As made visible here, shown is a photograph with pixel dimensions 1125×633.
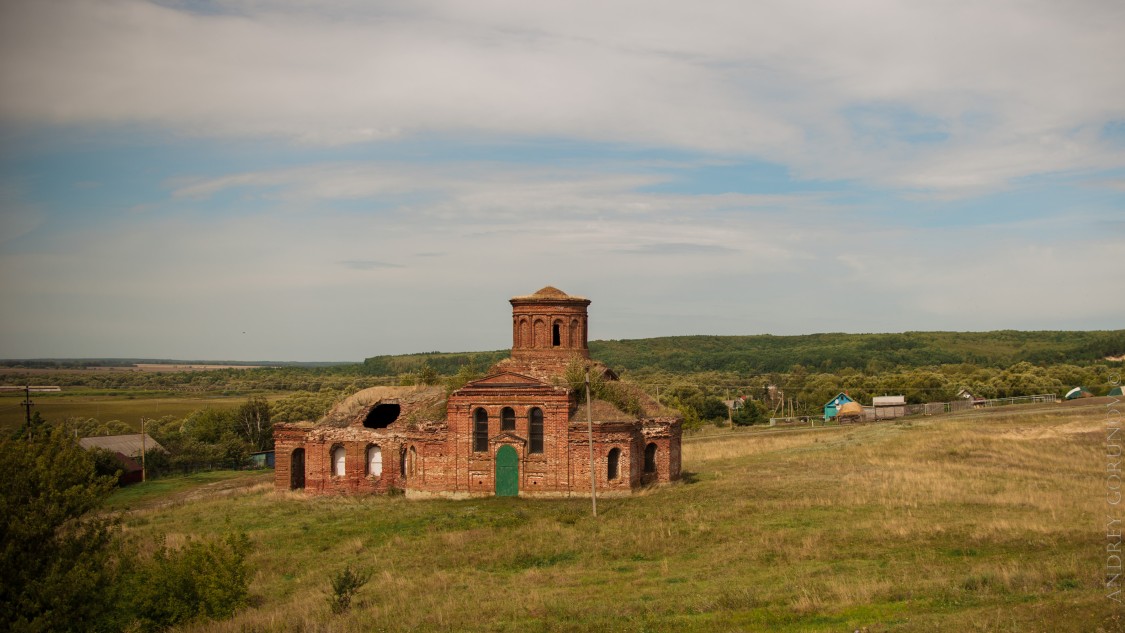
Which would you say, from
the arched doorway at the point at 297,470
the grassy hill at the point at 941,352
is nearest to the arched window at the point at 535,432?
the arched doorway at the point at 297,470

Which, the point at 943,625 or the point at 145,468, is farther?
the point at 145,468

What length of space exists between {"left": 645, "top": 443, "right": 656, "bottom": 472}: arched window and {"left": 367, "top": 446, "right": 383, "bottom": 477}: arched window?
11891mm

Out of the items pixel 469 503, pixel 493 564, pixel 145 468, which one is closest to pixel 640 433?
pixel 469 503

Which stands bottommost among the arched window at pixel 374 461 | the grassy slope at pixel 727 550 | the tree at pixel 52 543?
the grassy slope at pixel 727 550

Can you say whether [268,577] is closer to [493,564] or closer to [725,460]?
[493,564]

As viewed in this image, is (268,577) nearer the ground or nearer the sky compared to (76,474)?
nearer the ground

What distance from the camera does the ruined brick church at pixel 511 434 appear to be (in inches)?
1339

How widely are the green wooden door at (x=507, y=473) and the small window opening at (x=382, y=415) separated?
7.44 metres

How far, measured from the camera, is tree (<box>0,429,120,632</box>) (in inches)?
599

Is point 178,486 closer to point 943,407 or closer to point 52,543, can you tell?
point 52,543

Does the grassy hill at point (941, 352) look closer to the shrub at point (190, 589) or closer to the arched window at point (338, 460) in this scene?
the arched window at point (338, 460)

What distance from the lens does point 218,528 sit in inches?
1214

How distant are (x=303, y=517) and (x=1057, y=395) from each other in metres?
76.9

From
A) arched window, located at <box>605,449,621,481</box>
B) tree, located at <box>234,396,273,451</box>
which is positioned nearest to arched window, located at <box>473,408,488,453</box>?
arched window, located at <box>605,449,621,481</box>
